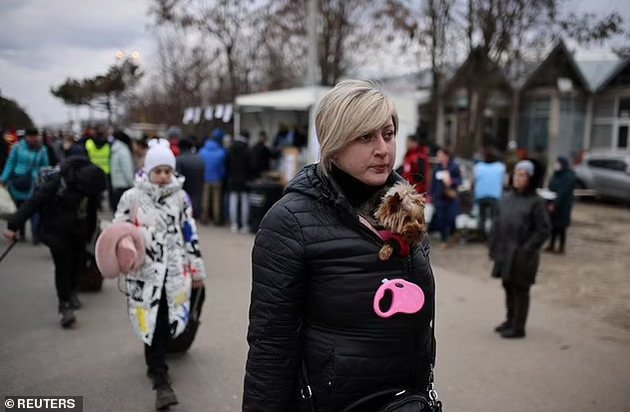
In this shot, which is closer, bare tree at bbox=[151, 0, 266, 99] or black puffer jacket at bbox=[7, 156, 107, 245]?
black puffer jacket at bbox=[7, 156, 107, 245]

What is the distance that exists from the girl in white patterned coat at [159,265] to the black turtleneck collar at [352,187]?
2.22m

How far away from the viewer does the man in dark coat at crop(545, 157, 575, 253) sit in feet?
32.3

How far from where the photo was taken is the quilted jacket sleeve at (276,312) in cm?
184

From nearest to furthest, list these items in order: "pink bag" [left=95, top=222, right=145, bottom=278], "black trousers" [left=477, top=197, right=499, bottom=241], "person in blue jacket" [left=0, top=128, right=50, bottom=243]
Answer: "pink bag" [left=95, top=222, right=145, bottom=278], "person in blue jacket" [left=0, top=128, right=50, bottom=243], "black trousers" [left=477, top=197, right=499, bottom=241]

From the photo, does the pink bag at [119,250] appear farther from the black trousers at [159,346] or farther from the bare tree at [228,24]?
the bare tree at [228,24]

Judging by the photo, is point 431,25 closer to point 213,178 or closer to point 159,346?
point 213,178

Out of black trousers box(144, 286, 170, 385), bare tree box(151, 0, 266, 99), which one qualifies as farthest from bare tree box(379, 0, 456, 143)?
black trousers box(144, 286, 170, 385)

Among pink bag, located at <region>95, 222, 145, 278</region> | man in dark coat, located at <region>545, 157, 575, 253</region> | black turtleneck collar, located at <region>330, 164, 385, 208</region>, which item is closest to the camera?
black turtleneck collar, located at <region>330, 164, 385, 208</region>

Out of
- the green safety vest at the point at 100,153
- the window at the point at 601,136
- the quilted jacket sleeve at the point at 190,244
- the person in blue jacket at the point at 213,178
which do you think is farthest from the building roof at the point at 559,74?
the quilted jacket sleeve at the point at 190,244

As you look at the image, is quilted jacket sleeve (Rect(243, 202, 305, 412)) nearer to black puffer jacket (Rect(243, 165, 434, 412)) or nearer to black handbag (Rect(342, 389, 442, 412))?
black puffer jacket (Rect(243, 165, 434, 412))

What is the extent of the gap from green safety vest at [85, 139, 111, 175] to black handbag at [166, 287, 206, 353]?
637 cm

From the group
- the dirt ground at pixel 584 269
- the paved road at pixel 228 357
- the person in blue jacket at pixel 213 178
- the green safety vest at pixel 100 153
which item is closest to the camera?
the paved road at pixel 228 357

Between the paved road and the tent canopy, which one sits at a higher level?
the tent canopy

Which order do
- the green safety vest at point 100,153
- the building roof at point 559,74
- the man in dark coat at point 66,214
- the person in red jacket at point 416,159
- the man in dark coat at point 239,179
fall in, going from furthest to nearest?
the building roof at point 559,74
the man in dark coat at point 239,179
the green safety vest at point 100,153
the person in red jacket at point 416,159
the man in dark coat at point 66,214
